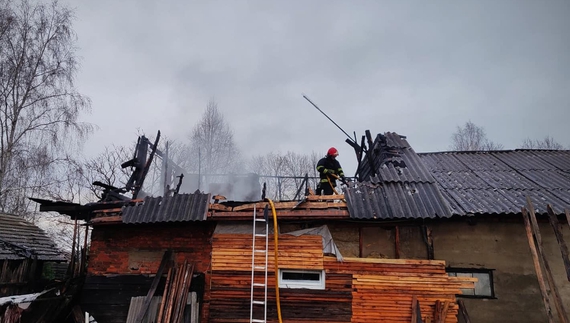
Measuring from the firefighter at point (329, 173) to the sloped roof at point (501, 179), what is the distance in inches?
95.6

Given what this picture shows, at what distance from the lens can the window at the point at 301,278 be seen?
21.0 ft

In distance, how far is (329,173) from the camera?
8445 mm

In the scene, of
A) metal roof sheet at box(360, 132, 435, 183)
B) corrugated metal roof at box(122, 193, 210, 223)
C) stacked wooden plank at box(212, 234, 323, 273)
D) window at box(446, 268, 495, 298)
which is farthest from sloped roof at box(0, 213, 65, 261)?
window at box(446, 268, 495, 298)

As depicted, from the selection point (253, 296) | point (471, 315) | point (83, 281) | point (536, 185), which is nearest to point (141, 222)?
point (83, 281)

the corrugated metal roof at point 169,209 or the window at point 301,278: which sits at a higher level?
the corrugated metal roof at point 169,209

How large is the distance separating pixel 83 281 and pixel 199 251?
2.46 meters

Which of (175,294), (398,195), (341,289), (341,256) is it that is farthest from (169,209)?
(398,195)

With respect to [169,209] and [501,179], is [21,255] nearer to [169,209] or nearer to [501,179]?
[169,209]

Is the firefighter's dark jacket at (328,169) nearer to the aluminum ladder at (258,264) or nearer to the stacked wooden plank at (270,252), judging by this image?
the stacked wooden plank at (270,252)

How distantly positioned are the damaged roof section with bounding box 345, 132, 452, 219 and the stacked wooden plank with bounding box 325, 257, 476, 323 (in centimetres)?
92

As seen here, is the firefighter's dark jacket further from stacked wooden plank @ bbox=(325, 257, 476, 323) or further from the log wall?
stacked wooden plank @ bbox=(325, 257, 476, 323)

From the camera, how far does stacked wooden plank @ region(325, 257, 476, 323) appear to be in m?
6.11

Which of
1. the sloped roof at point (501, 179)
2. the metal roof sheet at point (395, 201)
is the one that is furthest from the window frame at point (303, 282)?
the sloped roof at point (501, 179)

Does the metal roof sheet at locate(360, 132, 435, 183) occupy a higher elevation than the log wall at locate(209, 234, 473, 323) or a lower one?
higher
